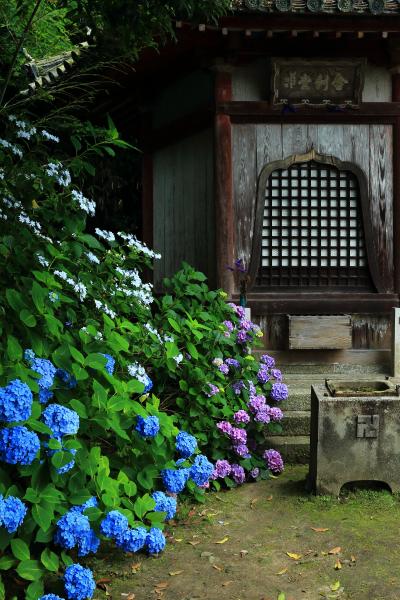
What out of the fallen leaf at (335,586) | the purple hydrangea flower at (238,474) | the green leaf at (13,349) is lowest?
the fallen leaf at (335,586)

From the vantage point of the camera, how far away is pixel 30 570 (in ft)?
11.6

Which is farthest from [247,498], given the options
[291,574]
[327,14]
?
[327,14]

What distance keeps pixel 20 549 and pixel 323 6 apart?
19.0 feet

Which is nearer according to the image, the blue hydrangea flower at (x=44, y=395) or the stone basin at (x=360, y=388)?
the blue hydrangea flower at (x=44, y=395)

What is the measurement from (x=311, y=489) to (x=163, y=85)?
6.00 meters

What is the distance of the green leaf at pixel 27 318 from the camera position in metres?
3.90

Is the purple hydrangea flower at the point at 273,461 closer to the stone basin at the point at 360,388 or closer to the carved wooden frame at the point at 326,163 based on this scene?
the stone basin at the point at 360,388

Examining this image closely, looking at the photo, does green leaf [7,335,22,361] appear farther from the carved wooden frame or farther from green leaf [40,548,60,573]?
the carved wooden frame

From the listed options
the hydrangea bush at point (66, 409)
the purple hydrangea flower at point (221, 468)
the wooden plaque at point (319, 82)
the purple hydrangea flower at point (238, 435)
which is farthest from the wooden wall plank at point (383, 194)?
the hydrangea bush at point (66, 409)

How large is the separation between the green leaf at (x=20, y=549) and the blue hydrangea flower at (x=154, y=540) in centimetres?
99

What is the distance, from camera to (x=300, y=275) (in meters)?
8.20

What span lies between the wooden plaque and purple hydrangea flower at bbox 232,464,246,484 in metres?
4.22

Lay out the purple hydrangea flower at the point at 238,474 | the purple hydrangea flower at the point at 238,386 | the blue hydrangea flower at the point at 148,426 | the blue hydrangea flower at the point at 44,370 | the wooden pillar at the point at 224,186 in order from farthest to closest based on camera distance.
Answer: the wooden pillar at the point at 224,186, the purple hydrangea flower at the point at 238,386, the purple hydrangea flower at the point at 238,474, the blue hydrangea flower at the point at 148,426, the blue hydrangea flower at the point at 44,370

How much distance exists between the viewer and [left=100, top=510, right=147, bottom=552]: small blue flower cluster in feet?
12.5
